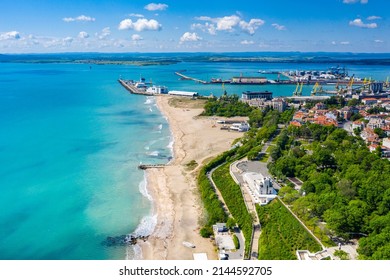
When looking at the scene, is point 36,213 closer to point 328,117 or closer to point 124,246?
point 124,246

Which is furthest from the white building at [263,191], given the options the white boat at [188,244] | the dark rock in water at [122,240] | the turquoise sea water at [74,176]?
the dark rock in water at [122,240]

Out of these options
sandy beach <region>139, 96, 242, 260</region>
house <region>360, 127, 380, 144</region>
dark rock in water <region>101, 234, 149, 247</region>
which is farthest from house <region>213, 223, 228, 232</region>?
house <region>360, 127, 380, 144</region>

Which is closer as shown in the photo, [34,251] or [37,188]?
[34,251]

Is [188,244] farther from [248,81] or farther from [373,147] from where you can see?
[248,81]

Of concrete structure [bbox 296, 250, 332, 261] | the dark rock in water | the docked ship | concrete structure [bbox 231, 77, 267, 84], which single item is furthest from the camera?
concrete structure [bbox 231, 77, 267, 84]

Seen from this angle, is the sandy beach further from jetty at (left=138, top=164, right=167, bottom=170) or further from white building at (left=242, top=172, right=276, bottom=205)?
white building at (left=242, top=172, right=276, bottom=205)

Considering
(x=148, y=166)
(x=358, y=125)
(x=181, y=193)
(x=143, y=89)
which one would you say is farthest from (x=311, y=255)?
(x=143, y=89)
